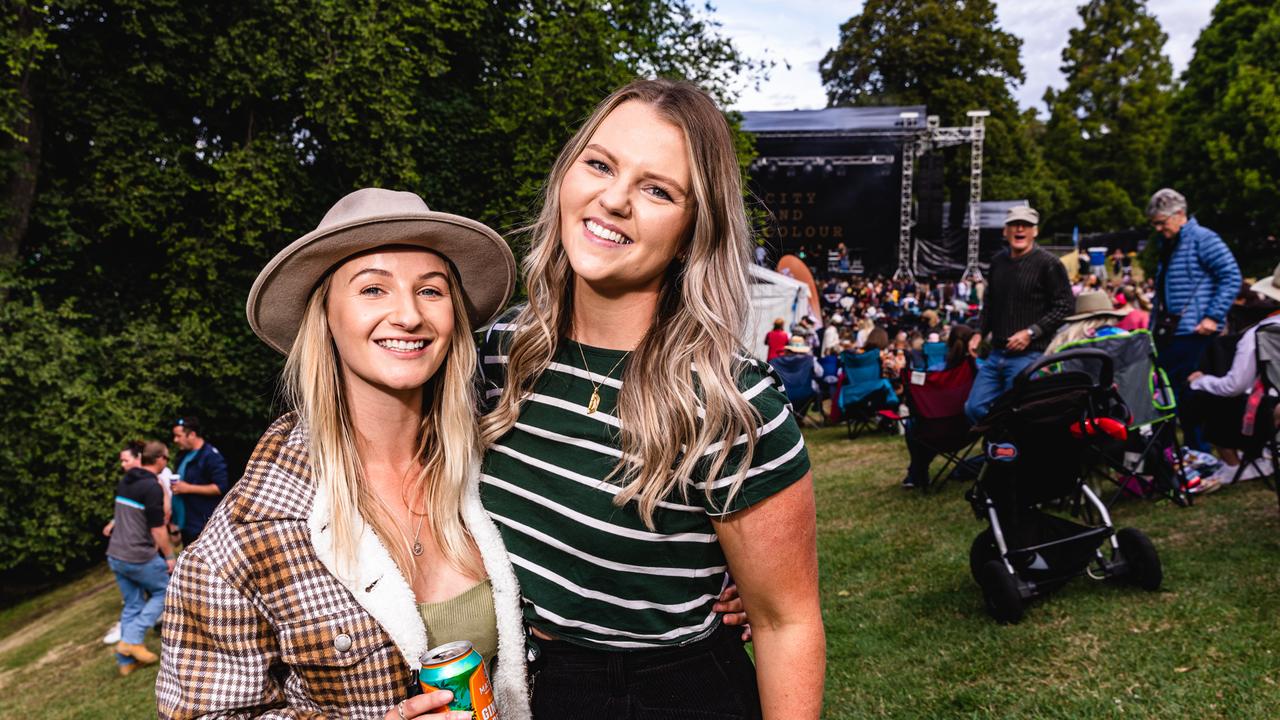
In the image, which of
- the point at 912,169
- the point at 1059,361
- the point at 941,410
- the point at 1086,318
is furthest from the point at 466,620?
the point at 912,169

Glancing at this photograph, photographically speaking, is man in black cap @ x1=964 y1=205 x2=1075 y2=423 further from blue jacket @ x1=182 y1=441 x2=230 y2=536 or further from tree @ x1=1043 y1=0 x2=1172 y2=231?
tree @ x1=1043 y1=0 x2=1172 y2=231

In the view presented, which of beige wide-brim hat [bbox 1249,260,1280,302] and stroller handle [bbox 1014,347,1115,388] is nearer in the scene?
stroller handle [bbox 1014,347,1115,388]

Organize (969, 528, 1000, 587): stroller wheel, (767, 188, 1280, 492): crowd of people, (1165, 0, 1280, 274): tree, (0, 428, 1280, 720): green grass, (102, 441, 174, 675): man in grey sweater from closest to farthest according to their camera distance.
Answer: (0, 428, 1280, 720): green grass, (969, 528, 1000, 587): stroller wheel, (767, 188, 1280, 492): crowd of people, (102, 441, 174, 675): man in grey sweater, (1165, 0, 1280, 274): tree

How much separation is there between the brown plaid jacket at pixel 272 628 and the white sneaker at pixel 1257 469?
24.2 ft

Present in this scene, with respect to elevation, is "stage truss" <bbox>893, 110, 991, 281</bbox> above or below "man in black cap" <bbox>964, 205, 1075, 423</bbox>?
above

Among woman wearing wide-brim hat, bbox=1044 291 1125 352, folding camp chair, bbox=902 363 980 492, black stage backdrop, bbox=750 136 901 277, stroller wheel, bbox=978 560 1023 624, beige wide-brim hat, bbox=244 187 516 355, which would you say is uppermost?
black stage backdrop, bbox=750 136 901 277

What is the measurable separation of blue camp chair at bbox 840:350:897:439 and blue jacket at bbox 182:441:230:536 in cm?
861

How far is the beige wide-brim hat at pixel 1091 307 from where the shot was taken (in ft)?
21.2

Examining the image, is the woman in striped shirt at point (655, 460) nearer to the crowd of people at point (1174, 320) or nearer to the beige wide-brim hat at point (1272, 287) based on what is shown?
the crowd of people at point (1174, 320)

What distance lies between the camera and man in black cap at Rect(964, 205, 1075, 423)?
256 inches

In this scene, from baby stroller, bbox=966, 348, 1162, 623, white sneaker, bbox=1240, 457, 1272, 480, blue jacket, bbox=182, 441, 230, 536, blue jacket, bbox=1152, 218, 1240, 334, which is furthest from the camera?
blue jacket, bbox=182, 441, 230, 536

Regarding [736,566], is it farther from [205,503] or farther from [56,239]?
[56,239]

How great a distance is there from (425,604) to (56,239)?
498 inches

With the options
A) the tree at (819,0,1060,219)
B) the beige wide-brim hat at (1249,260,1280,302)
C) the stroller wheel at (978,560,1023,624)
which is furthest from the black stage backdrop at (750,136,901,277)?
the stroller wheel at (978,560,1023,624)
